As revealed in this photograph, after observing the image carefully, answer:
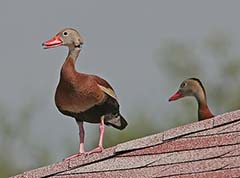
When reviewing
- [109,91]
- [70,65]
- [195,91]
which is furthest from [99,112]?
[195,91]

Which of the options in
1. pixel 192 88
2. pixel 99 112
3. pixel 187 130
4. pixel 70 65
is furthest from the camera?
pixel 192 88

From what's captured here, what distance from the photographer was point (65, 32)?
27.7 ft

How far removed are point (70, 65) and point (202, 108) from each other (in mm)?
2378

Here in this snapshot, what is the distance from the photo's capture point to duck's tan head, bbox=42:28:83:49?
8367mm

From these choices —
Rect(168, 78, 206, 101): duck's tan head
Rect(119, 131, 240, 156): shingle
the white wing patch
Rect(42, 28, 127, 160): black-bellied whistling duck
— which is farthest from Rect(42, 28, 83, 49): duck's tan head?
Rect(168, 78, 206, 101): duck's tan head

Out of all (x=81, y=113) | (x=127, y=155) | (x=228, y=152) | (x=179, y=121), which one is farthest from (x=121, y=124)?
(x=179, y=121)

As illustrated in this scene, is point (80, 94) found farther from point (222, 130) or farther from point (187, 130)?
point (222, 130)

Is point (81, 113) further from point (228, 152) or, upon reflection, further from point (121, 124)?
point (228, 152)

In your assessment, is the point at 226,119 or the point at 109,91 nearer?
the point at 226,119

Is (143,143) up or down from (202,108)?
down

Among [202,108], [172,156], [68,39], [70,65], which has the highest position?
[202,108]

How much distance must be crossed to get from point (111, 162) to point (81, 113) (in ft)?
6.78

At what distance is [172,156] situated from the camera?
18.9 feet

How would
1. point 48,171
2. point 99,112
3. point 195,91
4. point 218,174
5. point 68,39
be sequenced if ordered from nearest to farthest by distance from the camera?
1. point 218,174
2. point 48,171
3. point 99,112
4. point 68,39
5. point 195,91
